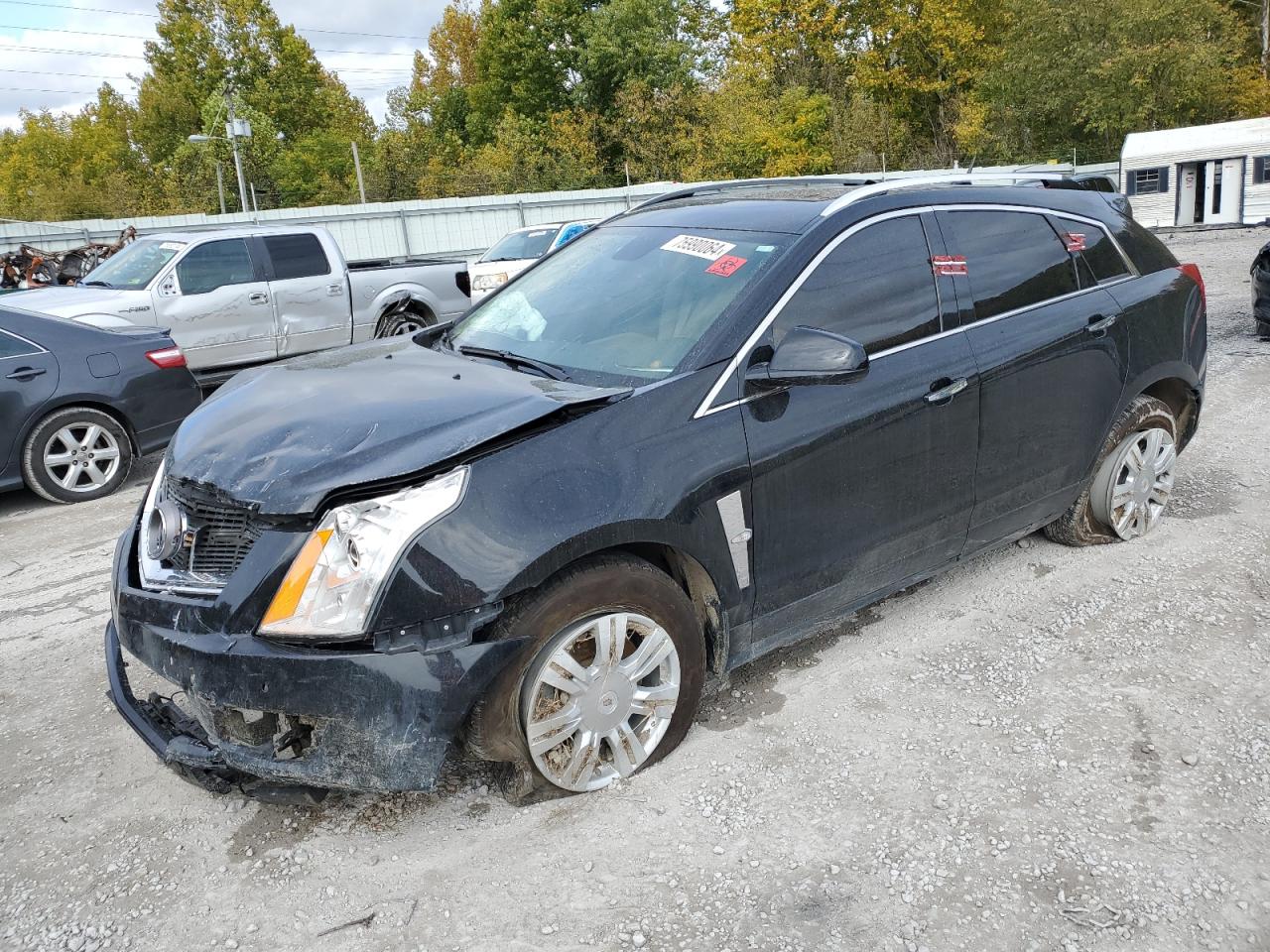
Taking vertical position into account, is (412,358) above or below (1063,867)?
above

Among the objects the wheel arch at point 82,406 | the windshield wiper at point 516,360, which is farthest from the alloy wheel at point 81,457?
the windshield wiper at point 516,360

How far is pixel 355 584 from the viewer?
250cm

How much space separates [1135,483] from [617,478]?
305 centimetres

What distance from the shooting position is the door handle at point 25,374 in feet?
21.4

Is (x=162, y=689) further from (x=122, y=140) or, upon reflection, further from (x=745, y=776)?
(x=122, y=140)

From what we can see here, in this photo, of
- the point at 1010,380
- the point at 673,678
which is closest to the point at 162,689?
the point at 673,678

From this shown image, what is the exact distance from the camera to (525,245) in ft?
49.4

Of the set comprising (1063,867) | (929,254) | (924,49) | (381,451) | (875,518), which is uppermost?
(924,49)

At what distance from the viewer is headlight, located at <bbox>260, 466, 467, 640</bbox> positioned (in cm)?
250

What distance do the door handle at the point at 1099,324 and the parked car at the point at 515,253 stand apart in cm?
1068

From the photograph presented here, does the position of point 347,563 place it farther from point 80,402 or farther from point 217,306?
point 217,306

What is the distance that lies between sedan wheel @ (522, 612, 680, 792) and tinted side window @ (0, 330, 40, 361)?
565 centimetres

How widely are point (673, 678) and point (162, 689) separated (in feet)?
6.56

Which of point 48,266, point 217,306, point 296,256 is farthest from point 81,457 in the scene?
point 48,266
